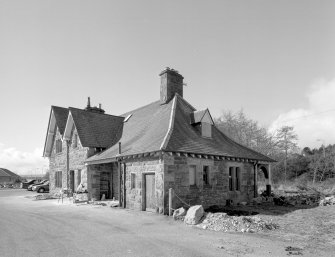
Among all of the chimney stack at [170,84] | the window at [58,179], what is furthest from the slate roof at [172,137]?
the window at [58,179]

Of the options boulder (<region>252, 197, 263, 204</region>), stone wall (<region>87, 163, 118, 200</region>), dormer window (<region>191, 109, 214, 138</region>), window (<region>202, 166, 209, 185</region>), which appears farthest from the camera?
stone wall (<region>87, 163, 118, 200</region>)

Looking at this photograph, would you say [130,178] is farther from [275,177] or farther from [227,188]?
[275,177]

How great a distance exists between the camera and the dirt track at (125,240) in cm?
804

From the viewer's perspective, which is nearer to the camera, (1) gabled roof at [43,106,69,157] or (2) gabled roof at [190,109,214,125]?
(2) gabled roof at [190,109,214,125]

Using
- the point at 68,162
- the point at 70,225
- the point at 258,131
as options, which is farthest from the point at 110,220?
the point at 258,131

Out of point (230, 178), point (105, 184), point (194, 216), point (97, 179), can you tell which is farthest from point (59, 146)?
point (194, 216)

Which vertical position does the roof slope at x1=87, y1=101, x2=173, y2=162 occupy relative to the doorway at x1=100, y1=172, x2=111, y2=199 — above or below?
above

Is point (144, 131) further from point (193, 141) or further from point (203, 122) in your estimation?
point (193, 141)

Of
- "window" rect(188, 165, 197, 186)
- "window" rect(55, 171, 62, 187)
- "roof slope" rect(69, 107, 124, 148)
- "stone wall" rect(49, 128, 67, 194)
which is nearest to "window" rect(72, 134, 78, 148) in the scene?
"roof slope" rect(69, 107, 124, 148)

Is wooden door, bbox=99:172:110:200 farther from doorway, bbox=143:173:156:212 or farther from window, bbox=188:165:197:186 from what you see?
window, bbox=188:165:197:186

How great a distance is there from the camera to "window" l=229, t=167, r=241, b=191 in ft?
62.4

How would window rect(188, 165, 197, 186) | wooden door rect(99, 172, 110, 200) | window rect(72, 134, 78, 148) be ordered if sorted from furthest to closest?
window rect(72, 134, 78, 148) < wooden door rect(99, 172, 110, 200) < window rect(188, 165, 197, 186)

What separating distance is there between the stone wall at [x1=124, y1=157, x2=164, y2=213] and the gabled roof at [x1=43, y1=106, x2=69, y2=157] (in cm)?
1199

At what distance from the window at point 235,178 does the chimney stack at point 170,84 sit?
6.43 metres
